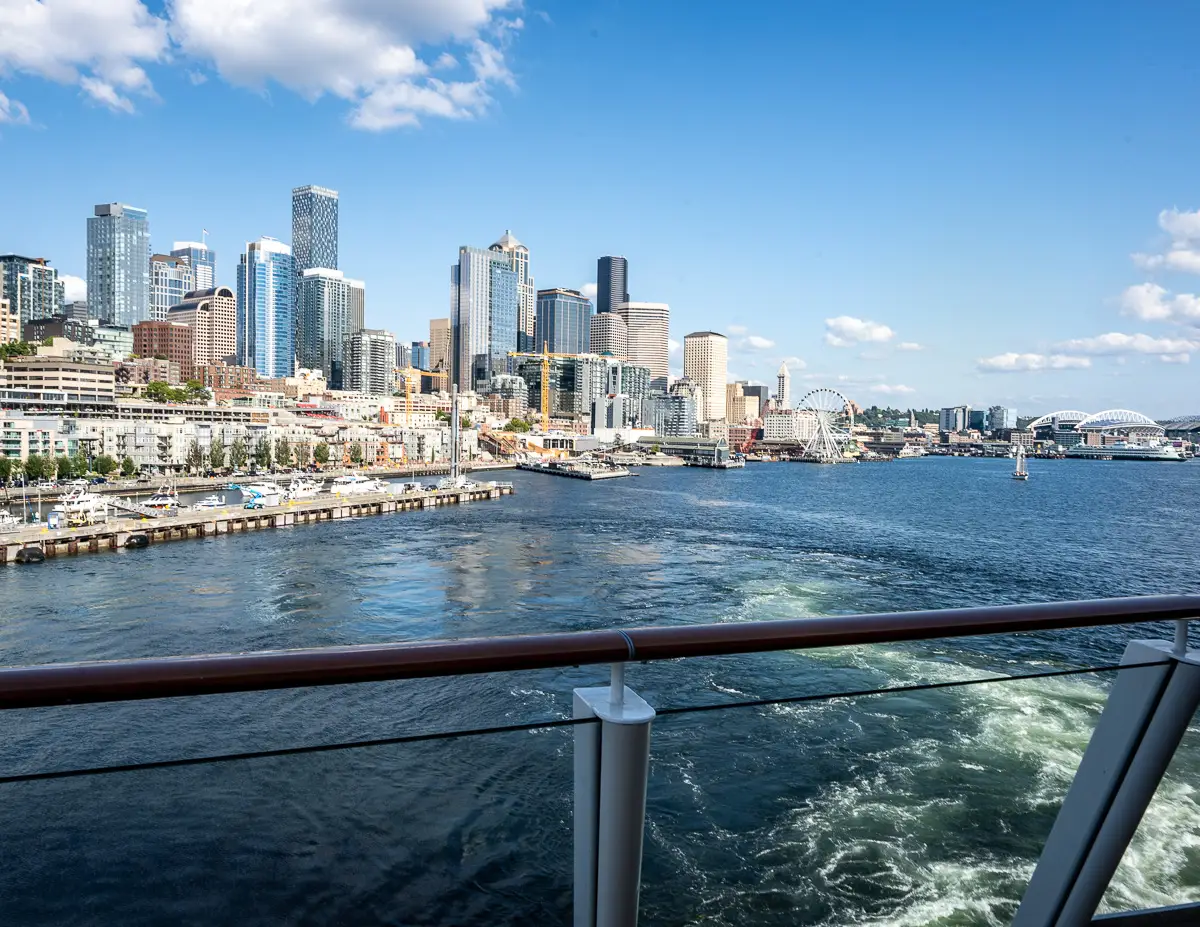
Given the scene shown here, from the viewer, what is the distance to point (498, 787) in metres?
6.99

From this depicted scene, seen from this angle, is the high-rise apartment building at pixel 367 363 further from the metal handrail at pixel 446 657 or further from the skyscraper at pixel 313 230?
the metal handrail at pixel 446 657

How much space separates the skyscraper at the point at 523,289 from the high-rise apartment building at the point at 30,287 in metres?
76.9

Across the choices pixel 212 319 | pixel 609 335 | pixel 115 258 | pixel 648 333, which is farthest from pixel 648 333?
pixel 115 258

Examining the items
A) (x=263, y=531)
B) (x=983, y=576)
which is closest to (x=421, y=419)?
(x=263, y=531)

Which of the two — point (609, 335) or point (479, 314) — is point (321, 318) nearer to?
point (479, 314)

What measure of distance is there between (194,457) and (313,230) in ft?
418

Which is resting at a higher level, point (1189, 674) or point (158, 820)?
point (1189, 674)

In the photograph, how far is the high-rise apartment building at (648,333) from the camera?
166m

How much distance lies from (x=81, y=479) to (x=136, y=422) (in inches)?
320

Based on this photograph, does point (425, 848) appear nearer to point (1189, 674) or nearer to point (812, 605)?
point (1189, 674)

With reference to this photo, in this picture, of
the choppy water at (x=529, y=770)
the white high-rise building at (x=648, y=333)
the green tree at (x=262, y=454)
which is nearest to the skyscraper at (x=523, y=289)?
the white high-rise building at (x=648, y=333)

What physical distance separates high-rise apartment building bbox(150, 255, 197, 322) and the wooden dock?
11862 cm

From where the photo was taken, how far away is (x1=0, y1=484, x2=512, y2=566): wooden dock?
2272cm

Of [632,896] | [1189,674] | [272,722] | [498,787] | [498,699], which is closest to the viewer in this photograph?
[632,896]
